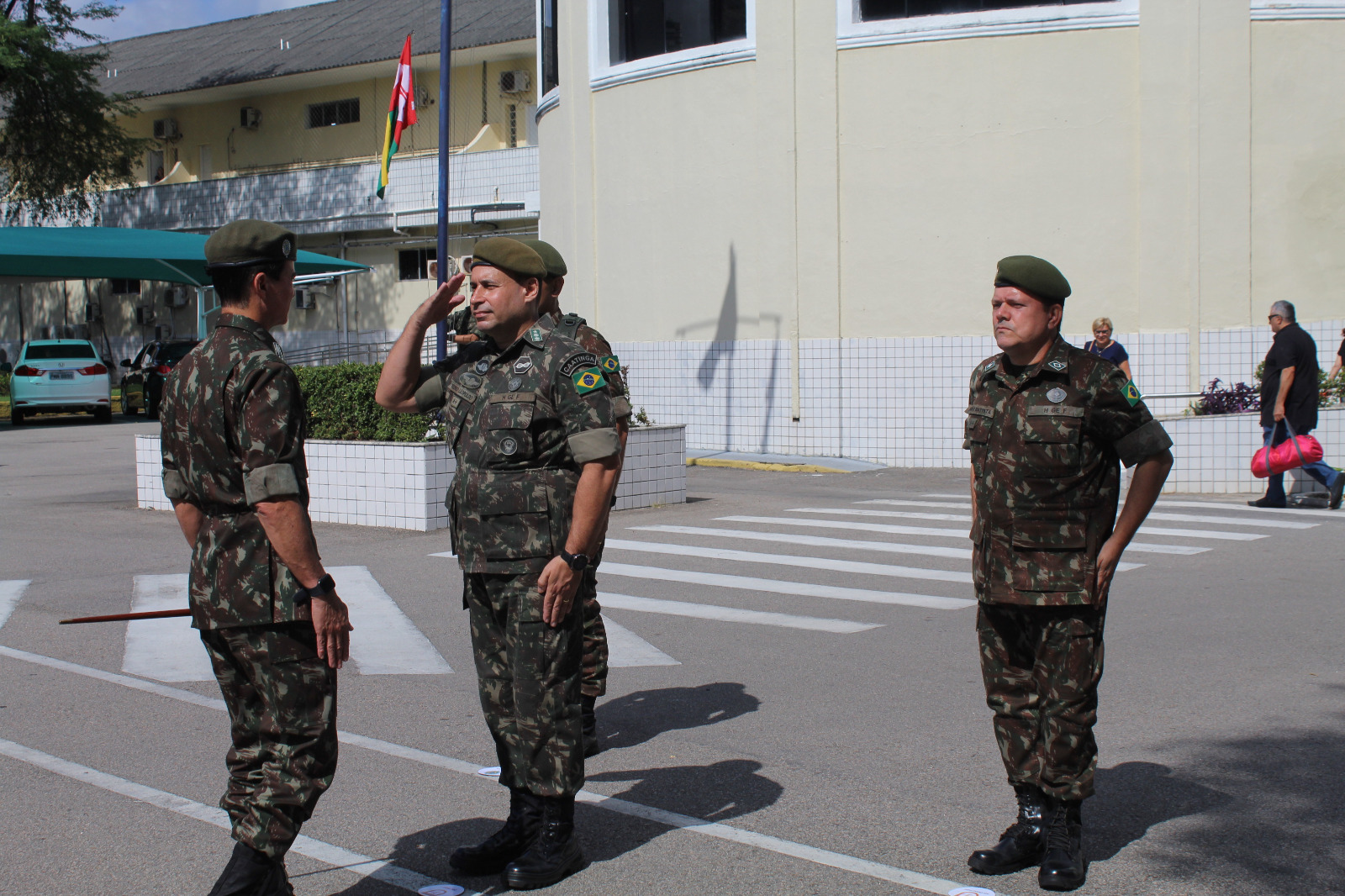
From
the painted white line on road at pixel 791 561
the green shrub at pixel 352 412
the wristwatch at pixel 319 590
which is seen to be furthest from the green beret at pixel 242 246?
the green shrub at pixel 352 412

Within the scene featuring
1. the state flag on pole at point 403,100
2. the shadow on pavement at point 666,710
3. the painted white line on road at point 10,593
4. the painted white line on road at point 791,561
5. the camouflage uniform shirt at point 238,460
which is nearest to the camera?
the camouflage uniform shirt at point 238,460

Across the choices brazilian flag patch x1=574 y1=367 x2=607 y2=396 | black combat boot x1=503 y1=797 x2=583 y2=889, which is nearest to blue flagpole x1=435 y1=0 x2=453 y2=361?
brazilian flag patch x1=574 y1=367 x2=607 y2=396

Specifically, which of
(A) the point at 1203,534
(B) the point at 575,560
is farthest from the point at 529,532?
(A) the point at 1203,534

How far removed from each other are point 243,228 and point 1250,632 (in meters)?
6.34

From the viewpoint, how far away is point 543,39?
910 inches

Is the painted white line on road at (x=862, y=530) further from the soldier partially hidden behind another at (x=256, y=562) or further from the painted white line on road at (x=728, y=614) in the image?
the soldier partially hidden behind another at (x=256, y=562)

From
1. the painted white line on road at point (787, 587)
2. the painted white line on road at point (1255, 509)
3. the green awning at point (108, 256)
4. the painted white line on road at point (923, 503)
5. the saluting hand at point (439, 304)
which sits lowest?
the painted white line on road at point (787, 587)

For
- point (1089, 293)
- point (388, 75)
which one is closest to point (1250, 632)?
point (1089, 293)

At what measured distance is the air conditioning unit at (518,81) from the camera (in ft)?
112

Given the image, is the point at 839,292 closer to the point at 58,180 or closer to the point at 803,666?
the point at 803,666

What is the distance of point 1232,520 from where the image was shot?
12586 mm

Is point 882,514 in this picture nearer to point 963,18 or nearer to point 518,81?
point 963,18

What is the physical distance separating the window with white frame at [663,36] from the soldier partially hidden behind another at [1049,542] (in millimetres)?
15379

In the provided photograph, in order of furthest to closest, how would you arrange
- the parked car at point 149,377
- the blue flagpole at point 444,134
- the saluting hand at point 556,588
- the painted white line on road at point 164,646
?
the parked car at point 149,377 → the blue flagpole at point 444,134 → the painted white line on road at point 164,646 → the saluting hand at point 556,588
